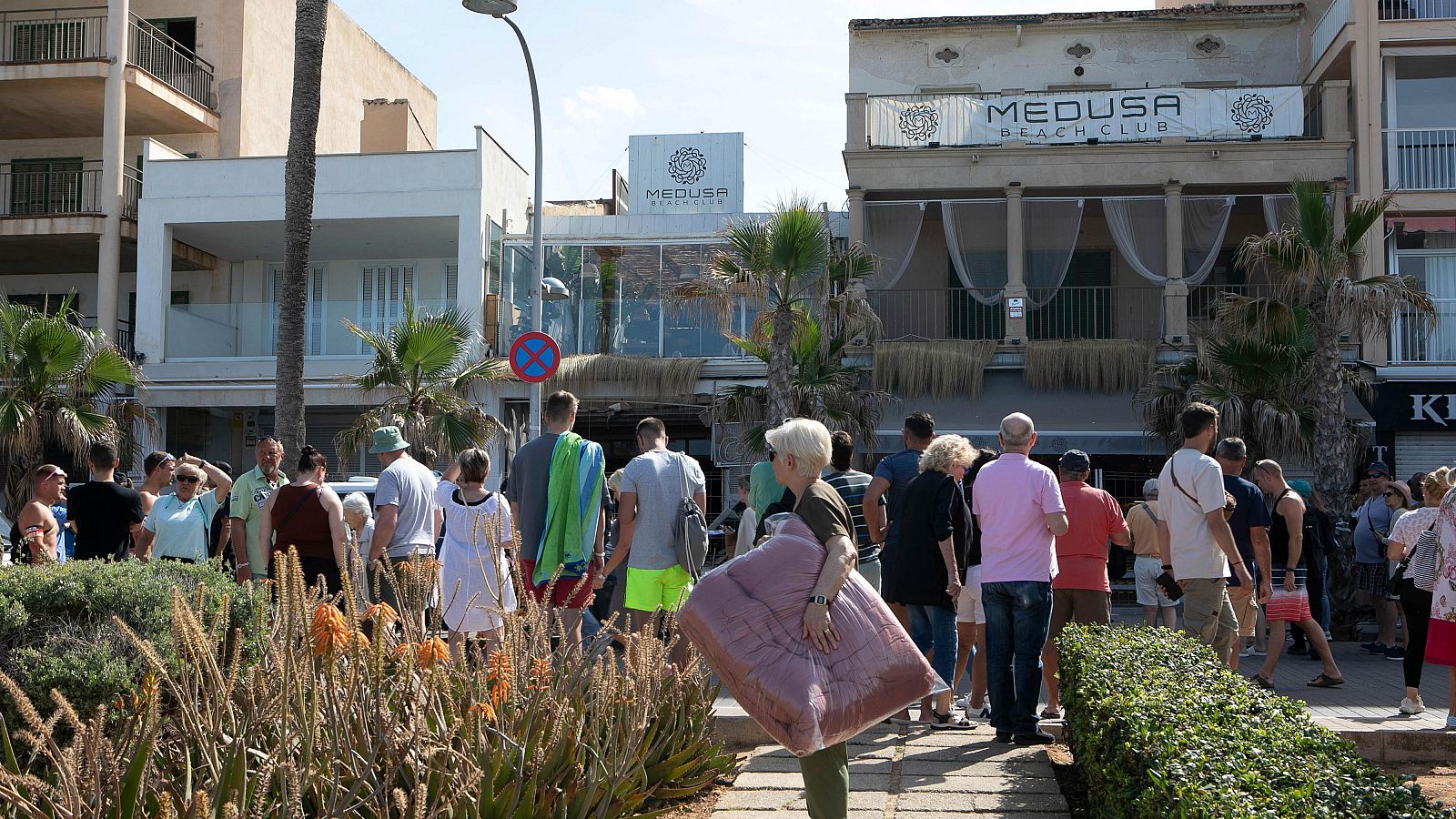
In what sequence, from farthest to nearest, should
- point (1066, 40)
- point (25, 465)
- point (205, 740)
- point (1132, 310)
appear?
point (1066, 40), point (1132, 310), point (25, 465), point (205, 740)

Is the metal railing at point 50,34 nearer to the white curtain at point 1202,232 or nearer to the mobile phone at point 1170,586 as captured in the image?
the white curtain at point 1202,232

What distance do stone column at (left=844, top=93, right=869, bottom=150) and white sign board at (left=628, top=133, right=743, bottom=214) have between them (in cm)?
457

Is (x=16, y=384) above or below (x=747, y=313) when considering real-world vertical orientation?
below

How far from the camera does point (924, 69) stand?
24516 mm

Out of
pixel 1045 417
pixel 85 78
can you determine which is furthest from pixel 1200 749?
pixel 85 78

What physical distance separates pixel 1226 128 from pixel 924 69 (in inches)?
237

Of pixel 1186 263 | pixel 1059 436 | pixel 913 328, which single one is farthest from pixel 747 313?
pixel 1186 263

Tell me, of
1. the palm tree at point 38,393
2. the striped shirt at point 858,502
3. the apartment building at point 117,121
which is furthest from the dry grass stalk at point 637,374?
the striped shirt at point 858,502

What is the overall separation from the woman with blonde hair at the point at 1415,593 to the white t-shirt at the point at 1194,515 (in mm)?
1568

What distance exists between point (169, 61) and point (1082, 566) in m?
22.6

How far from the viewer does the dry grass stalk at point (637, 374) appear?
2097cm

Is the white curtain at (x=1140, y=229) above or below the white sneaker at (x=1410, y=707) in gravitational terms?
above

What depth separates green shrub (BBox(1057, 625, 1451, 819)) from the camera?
3.33 meters

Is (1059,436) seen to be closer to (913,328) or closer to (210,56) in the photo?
(913,328)
